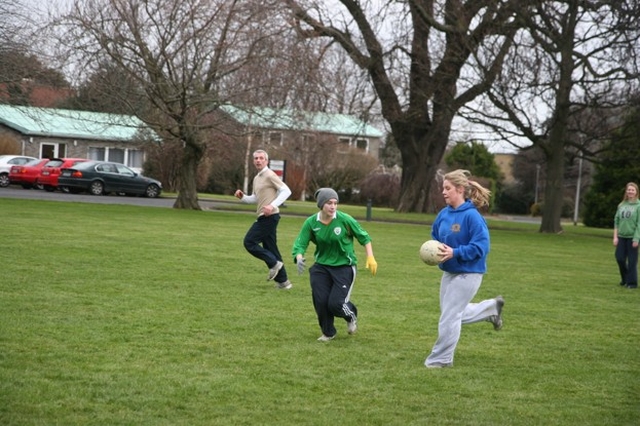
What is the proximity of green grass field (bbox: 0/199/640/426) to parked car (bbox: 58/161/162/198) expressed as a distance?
27250 mm

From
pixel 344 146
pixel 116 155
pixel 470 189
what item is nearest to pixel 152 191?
pixel 116 155

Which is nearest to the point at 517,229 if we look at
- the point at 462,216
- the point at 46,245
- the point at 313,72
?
the point at 313,72

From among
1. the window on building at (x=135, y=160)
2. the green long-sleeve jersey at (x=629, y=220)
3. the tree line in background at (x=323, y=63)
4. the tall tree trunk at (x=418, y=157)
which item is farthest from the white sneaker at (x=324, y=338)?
the window on building at (x=135, y=160)

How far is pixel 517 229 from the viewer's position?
3912cm

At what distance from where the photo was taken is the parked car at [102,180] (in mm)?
44094

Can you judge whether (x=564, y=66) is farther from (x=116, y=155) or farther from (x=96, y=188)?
(x=116, y=155)

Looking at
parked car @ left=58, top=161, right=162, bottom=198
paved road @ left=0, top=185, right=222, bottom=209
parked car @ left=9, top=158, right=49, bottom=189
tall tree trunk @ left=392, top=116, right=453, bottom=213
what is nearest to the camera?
paved road @ left=0, top=185, right=222, bottom=209

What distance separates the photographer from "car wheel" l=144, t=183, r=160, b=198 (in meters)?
47.3

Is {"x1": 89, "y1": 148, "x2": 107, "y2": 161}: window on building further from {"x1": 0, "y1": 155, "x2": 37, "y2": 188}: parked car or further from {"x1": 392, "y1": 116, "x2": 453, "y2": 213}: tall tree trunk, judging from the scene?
{"x1": 392, "y1": 116, "x2": 453, "y2": 213}: tall tree trunk

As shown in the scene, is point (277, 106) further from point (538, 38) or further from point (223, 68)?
point (538, 38)

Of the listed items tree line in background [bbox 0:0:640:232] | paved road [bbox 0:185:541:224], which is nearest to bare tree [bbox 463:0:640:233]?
tree line in background [bbox 0:0:640:232]

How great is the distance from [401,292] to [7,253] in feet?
22.1

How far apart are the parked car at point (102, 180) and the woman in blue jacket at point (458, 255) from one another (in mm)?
37734

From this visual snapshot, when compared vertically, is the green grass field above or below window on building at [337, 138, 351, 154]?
below
